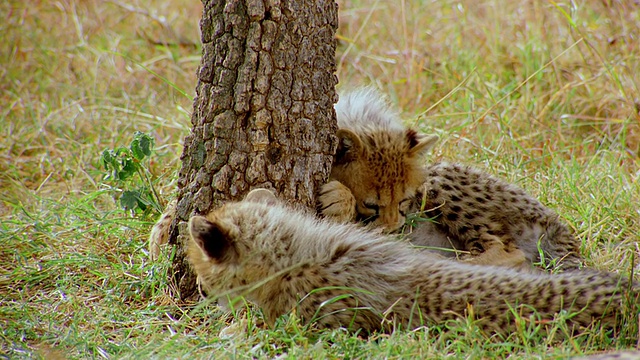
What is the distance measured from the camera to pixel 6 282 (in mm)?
3416

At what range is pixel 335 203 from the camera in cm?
338

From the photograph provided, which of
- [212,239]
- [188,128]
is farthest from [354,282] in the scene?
[188,128]

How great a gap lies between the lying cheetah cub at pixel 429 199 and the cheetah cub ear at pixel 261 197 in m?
0.37

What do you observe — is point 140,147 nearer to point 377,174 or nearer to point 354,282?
point 377,174

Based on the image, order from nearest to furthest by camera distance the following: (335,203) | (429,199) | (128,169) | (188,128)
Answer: (335,203) < (128,169) < (429,199) < (188,128)

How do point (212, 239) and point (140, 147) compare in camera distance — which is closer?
point (212, 239)

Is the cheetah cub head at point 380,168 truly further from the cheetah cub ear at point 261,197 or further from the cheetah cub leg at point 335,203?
the cheetah cub ear at point 261,197

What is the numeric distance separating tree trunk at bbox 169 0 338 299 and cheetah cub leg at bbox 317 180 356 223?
0.08m

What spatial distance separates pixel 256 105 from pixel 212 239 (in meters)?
0.71

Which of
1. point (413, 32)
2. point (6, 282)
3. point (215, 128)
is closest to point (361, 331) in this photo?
point (215, 128)

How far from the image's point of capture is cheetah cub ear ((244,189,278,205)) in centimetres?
307

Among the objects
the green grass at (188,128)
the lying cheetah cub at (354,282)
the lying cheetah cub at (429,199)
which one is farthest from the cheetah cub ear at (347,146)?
the green grass at (188,128)

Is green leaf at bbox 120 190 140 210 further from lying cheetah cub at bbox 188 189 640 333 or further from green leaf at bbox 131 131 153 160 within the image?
lying cheetah cub at bbox 188 189 640 333

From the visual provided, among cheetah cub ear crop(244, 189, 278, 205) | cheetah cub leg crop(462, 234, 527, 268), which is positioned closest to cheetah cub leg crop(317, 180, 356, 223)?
cheetah cub ear crop(244, 189, 278, 205)
